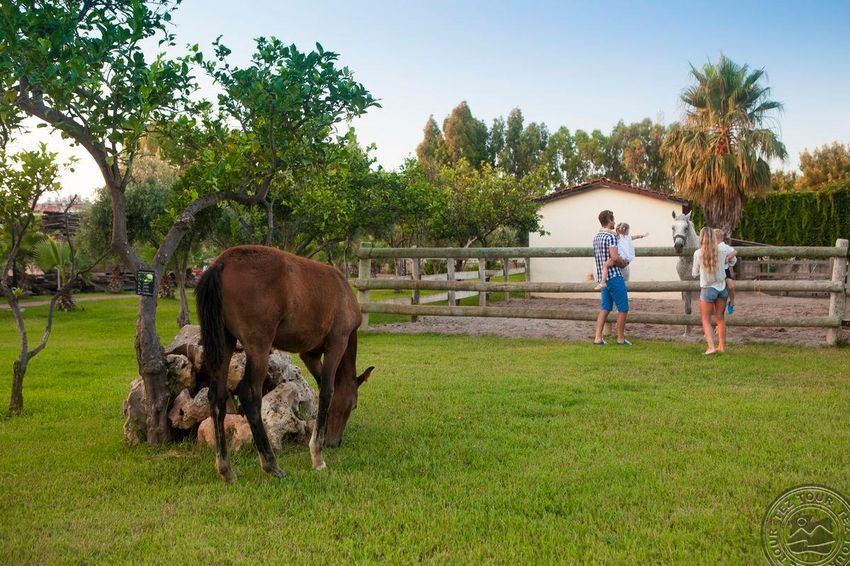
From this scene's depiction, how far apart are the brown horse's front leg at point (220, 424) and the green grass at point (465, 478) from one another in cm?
13

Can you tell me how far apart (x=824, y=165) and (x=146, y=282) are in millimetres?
50201

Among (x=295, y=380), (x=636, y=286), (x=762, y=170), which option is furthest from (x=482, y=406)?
(x=762, y=170)

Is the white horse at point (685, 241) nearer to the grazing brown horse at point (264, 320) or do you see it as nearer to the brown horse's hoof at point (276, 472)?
the grazing brown horse at point (264, 320)

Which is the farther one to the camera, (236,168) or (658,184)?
(658,184)

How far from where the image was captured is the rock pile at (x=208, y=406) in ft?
16.4

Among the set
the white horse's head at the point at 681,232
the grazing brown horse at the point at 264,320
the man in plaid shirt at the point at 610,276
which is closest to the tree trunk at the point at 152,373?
the grazing brown horse at the point at 264,320

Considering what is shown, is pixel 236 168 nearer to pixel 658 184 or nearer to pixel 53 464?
pixel 53 464

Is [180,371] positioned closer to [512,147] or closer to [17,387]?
[17,387]

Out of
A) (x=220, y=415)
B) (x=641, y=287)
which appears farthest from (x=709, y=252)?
(x=220, y=415)

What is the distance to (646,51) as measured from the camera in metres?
17.0

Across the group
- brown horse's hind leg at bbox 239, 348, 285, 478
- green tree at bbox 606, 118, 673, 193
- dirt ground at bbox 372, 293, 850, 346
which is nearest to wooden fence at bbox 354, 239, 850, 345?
dirt ground at bbox 372, 293, 850, 346

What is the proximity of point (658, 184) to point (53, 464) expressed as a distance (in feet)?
180

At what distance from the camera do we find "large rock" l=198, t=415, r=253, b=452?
4898mm

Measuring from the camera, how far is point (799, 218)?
24516 millimetres
